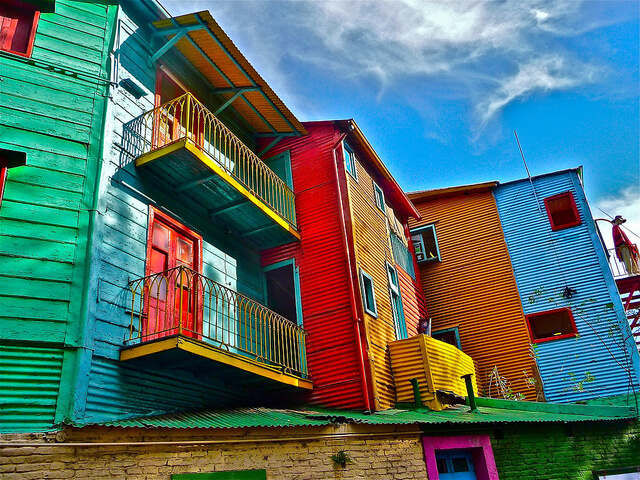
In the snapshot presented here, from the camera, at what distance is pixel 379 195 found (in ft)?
57.8

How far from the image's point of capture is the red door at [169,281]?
29.0 ft

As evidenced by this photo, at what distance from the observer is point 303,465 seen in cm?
884

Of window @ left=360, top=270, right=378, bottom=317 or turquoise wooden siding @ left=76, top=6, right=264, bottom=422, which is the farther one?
window @ left=360, top=270, right=378, bottom=317

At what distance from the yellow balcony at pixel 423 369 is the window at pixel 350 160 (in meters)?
5.08

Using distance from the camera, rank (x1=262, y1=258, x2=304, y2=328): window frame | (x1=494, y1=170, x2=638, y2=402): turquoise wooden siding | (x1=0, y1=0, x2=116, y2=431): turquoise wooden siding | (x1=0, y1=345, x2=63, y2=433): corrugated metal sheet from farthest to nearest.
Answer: (x1=494, y1=170, x2=638, y2=402): turquoise wooden siding, (x1=262, y1=258, x2=304, y2=328): window frame, (x1=0, y1=0, x2=116, y2=431): turquoise wooden siding, (x1=0, y1=345, x2=63, y2=433): corrugated metal sheet

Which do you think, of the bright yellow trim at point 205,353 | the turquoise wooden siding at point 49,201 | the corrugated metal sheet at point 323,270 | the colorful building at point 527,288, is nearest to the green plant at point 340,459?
the bright yellow trim at point 205,353

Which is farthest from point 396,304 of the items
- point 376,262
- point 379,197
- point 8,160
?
point 8,160

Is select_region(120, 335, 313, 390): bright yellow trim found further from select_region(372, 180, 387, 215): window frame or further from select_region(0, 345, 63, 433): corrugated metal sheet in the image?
select_region(372, 180, 387, 215): window frame

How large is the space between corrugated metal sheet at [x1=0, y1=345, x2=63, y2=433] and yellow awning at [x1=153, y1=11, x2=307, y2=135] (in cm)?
688

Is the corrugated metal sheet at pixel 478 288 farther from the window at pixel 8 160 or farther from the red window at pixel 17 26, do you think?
the red window at pixel 17 26

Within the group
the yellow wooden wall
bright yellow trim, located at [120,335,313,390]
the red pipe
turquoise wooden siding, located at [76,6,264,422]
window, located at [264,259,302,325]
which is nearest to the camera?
turquoise wooden siding, located at [76,6,264,422]

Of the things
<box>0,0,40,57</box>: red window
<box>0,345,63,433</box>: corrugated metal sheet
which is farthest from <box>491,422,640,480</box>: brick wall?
<box>0,0,40,57</box>: red window

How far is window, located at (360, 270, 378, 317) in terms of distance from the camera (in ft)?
41.9

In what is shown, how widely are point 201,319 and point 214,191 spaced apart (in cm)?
267
